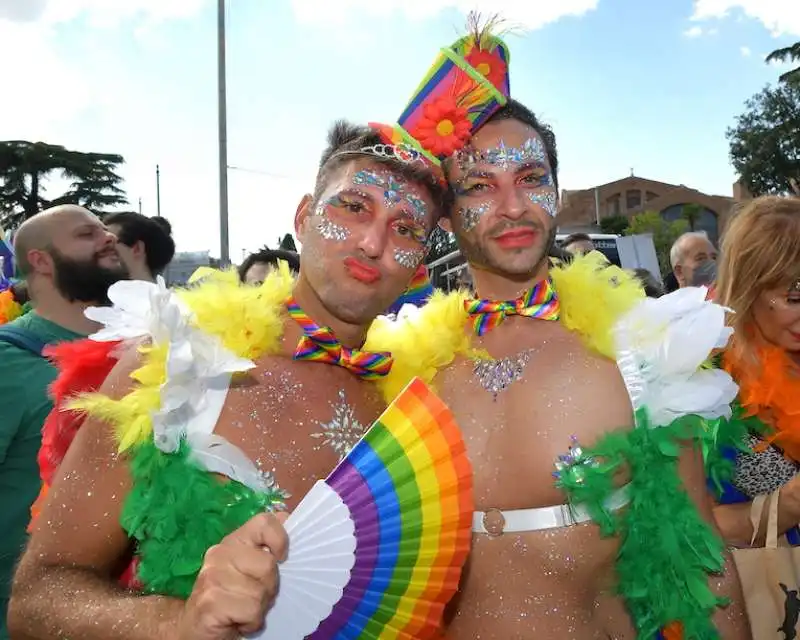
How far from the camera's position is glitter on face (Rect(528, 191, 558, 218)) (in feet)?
5.95

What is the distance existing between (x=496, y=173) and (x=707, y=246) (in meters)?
3.81

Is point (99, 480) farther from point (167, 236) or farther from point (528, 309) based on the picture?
point (167, 236)

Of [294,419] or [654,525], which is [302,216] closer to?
[294,419]

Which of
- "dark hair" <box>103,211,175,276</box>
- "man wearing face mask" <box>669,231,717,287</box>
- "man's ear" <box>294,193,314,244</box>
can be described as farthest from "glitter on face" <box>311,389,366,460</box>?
"man wearing face mask" <box>669,231,717,287</box>

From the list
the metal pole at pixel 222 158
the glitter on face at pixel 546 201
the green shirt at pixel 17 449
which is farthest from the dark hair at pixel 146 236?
the metal pole at pixel 222 158

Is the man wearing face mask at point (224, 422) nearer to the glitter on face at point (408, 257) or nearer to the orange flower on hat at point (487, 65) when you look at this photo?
the glitter on face at point (408, 257)

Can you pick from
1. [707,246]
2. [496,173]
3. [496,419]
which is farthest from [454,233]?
[707,246]

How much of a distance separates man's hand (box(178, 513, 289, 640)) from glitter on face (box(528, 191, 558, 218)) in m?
1.13

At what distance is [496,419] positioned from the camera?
1665mm

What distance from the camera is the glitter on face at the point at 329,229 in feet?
5.38

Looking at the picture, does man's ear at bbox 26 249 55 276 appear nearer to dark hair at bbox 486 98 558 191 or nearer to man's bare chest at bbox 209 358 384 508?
man's bare chest at bbox 209 358 384 508

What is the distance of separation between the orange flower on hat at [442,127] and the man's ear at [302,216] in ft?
1.07

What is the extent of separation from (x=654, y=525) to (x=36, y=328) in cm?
237

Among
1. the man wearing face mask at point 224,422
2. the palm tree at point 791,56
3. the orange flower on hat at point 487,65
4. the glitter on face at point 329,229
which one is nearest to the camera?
the man wearing face mask at point 224,422
